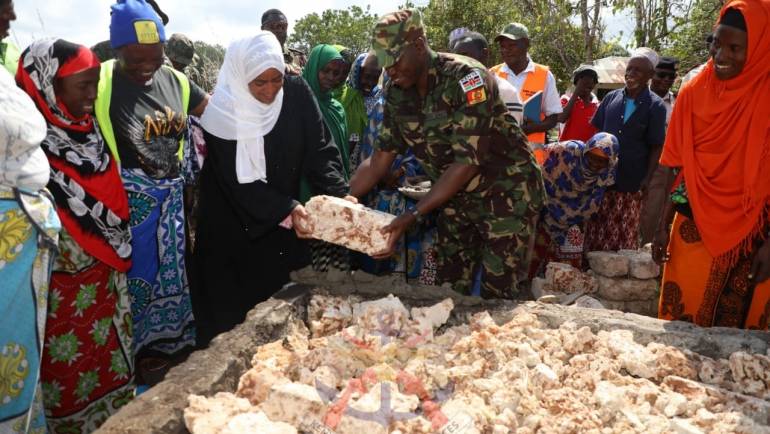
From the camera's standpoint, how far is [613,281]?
14.2 feet

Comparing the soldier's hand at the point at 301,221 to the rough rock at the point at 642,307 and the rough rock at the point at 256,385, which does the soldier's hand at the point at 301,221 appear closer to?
the rough rock at the point at 256,385

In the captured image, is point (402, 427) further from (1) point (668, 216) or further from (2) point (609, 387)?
(1) point (668, 216)

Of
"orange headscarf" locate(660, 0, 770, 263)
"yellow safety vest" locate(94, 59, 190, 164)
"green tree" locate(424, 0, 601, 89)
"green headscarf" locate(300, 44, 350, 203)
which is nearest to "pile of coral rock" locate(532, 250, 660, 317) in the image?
"orange headscarf" locate(660, 0, 770, 263)

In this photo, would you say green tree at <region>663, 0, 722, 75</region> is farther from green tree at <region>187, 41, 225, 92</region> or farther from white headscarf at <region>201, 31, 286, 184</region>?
white headscarf at <region>201, 31, 286, 184</region>

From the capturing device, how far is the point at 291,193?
3.23 m

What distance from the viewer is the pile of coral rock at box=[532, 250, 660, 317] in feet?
13.6

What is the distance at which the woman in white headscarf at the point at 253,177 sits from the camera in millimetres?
2973

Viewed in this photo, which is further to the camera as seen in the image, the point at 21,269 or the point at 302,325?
the point at 302,325

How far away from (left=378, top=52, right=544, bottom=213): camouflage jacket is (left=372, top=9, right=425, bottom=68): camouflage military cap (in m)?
0.21

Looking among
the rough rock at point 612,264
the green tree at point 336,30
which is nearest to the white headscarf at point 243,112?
the rough rock at point 612,264

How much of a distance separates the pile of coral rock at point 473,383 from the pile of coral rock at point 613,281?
6.35 ft

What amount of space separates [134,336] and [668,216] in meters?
2.86

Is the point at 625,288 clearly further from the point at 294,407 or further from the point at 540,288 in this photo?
the point at 294,407

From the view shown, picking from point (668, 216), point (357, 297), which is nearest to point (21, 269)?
point (357, 297)
